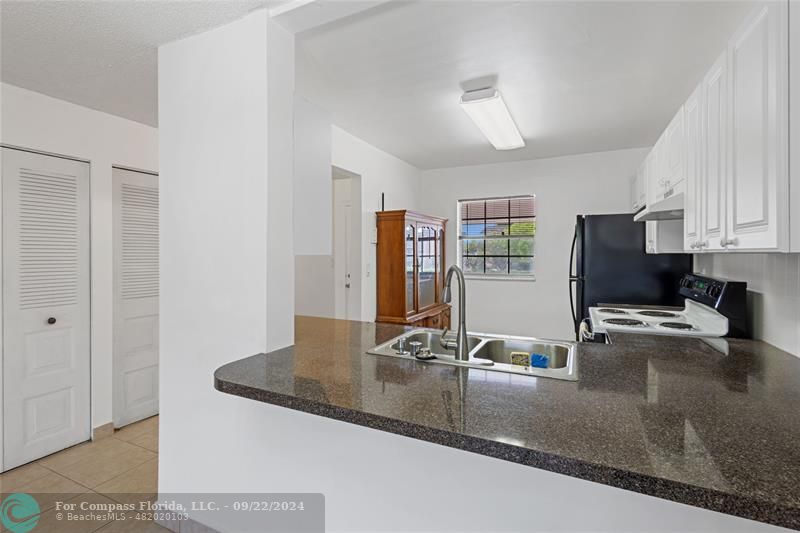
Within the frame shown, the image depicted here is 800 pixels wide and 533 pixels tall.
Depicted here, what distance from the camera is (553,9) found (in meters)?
1.78

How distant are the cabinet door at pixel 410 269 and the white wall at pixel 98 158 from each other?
2354mm

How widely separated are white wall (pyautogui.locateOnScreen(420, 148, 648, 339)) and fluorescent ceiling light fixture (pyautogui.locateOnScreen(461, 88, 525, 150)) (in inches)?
39.3

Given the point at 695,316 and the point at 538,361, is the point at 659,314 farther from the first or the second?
the point at 538,361

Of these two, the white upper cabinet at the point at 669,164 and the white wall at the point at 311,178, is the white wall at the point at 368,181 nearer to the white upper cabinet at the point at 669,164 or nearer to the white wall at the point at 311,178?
the white wall at the point at 311,178

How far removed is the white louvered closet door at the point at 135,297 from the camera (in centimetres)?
306

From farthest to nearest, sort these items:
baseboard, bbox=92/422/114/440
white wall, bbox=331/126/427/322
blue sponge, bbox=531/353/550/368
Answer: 1. white wall, bbox=331/126/427/322
2. baseboard, bbox=92/422/114/440
3. blue sponge, bbox=531/353/550/368

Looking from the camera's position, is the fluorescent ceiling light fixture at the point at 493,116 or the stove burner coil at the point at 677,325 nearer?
the stove burner coil at the point at 677,325

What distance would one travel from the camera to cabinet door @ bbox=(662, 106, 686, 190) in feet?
6.68

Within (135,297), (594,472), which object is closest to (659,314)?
(594,472)

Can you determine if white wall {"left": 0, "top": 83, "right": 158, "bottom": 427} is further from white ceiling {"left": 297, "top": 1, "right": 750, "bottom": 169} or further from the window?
the window

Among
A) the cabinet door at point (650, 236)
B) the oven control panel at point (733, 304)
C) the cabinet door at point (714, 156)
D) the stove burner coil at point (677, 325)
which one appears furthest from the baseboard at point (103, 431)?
the cabinet door at point (650, 236)

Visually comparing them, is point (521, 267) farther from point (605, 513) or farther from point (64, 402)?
point (64, 402)

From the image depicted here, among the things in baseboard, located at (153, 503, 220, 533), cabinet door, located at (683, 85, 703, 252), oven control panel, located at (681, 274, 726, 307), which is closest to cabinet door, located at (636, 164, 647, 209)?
oven control panel, located at (681, 274, 726, 307)

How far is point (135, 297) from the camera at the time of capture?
10.5 ft
